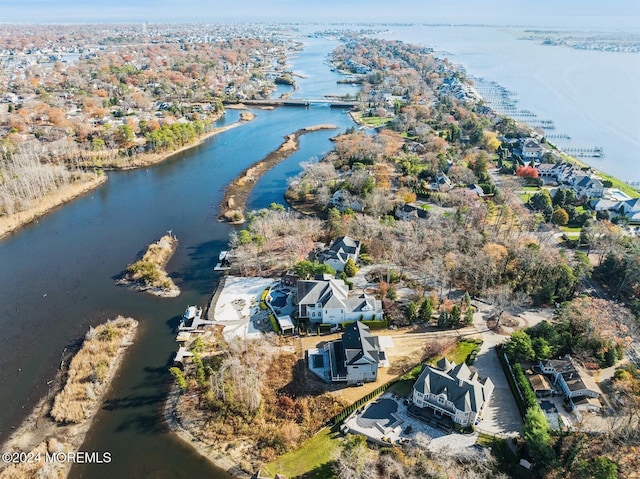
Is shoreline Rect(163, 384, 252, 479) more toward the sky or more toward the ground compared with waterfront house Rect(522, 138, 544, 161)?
more toward the ground

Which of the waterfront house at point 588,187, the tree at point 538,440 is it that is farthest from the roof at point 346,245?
the waterfront house at point 588,187

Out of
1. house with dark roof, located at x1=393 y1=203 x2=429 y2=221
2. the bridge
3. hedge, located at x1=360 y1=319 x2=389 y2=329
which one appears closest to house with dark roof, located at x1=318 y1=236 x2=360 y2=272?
hedge, located at x1=360 y1=319 x2=389 y2=329

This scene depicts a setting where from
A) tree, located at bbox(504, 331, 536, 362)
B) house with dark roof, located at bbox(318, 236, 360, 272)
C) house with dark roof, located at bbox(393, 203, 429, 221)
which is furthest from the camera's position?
house with dark roof, located at bbox(393, 203, 429, 221)

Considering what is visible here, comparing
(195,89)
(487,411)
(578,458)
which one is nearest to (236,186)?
(487,411)

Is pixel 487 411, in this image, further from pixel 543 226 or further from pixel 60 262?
pixel 60 262

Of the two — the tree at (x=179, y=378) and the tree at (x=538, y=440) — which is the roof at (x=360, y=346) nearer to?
the tree at (x=538, y=440)

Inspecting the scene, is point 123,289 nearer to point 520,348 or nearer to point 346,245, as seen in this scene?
point 346,245

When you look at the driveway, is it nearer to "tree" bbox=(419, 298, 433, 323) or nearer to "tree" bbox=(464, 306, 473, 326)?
"tree" bbox=(464, 306, 473, 326)
